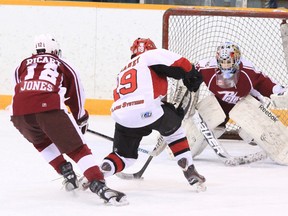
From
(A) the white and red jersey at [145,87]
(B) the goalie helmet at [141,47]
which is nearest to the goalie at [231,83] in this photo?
(B) the goalie helmet at [141,47]

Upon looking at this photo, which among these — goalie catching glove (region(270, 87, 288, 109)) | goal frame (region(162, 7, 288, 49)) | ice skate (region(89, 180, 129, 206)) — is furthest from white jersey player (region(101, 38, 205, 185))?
goal frame (region(162, 7, 288, 49))

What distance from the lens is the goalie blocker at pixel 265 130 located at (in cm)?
445

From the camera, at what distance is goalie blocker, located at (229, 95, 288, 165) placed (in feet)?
14.6

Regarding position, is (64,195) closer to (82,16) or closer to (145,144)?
(145,144)

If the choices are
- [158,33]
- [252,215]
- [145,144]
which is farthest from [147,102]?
[158,33]

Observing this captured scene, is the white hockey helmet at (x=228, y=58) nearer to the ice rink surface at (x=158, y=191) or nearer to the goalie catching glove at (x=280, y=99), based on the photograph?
the goalie catching glove at (x=280, y=99)

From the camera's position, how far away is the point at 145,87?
3463 millimetres

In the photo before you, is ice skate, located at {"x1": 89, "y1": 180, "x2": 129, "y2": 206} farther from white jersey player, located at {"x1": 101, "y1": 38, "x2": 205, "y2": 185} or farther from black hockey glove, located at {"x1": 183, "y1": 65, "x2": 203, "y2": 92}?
black hockey glove, located at {"x1": 183, "y1": 65, "x2": 203, "y2": 92}

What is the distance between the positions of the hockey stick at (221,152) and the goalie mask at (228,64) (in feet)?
0.84

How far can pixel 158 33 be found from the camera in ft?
21.3

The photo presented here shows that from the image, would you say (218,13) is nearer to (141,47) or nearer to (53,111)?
(141,47)

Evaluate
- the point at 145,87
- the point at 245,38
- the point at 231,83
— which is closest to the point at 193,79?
the point at 145,87

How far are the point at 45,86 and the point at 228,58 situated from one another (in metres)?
1.44

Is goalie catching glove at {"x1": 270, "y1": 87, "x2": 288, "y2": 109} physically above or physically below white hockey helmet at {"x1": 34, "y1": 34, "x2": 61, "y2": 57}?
below
